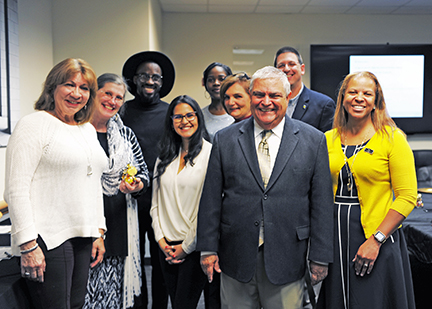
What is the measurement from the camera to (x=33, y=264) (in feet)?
4.55

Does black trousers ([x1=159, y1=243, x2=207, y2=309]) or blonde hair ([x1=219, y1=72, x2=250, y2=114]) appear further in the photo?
blonde hair ([x1=219, y1=72, x2=250, y2=114])

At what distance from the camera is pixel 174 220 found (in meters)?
1.97

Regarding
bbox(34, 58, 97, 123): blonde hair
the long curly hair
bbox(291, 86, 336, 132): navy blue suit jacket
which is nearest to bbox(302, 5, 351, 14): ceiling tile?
bbox(291, 86, 336, 132): navy blue suit jacket

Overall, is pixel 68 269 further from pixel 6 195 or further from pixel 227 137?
pixel 227 137

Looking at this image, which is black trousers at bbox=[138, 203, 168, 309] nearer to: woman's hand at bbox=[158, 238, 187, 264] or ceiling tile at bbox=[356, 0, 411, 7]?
woman's hand at bbox=[158, 238, 187, 264]

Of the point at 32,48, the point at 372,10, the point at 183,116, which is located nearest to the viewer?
the point at 183,116

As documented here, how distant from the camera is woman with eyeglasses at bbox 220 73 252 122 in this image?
87.0 inches

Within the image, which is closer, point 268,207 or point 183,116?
point 268,207

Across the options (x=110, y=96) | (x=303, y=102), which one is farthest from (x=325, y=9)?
(x=110, y=96)

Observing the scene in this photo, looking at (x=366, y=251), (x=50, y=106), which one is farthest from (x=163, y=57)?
(x=366, y=251)

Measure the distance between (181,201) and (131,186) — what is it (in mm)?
313

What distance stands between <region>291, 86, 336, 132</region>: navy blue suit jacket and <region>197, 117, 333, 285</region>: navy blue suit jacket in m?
0.78

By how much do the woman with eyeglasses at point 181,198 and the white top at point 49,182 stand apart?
476 mm

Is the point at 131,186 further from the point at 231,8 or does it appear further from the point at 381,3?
the point at 381,3
